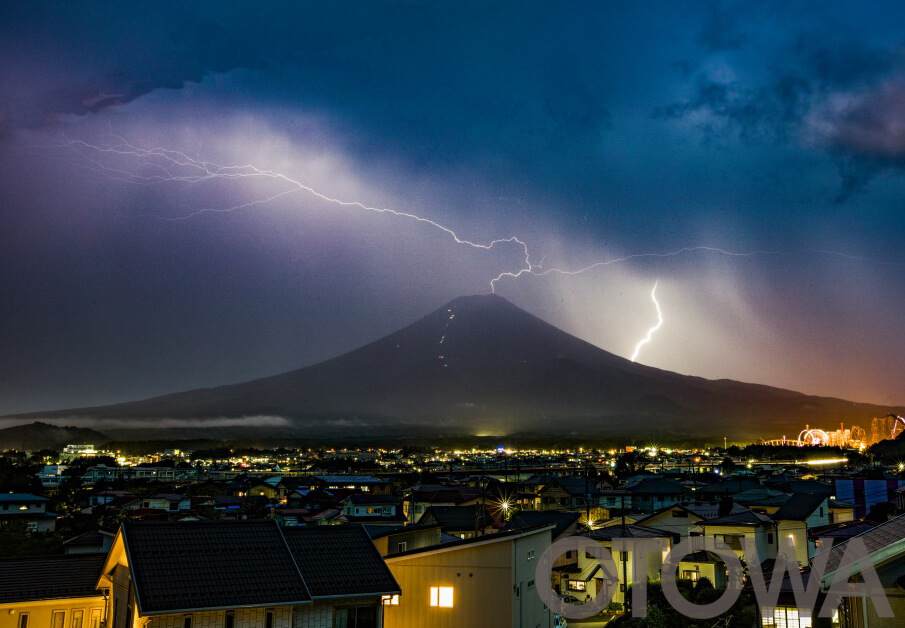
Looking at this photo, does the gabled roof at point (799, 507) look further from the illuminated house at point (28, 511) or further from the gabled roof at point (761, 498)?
the illuminated house at point (28, 511)

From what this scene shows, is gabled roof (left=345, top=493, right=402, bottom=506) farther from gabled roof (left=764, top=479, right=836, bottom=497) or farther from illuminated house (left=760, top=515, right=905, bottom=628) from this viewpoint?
illuminated house (left=760, top=515, right=905, bottom=628)

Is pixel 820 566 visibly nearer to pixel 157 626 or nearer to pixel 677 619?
pixel 157 626

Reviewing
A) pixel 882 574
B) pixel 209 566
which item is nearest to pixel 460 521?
pixel 209 566

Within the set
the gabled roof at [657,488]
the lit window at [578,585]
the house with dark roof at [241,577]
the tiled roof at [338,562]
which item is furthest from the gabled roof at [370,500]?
the house with dark roof at [241,577]

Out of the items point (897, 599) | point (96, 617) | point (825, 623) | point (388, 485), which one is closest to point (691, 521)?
point (825, 623)

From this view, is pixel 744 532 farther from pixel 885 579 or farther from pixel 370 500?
pixel 885 579
